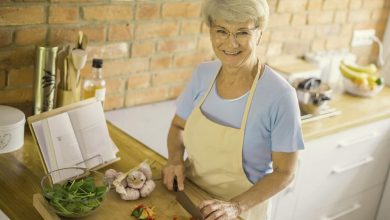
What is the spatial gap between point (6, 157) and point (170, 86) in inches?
33.7

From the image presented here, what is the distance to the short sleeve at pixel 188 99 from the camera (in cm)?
167

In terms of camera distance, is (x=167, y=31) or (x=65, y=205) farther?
(x=167, y=31)

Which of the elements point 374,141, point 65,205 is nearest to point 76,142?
point 65,205

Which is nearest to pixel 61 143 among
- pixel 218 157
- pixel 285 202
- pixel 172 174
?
pixel 172 174

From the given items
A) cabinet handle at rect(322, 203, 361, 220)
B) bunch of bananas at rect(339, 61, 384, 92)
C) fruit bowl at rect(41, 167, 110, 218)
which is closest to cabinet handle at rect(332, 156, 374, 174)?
cabinet handle at rect(322, 203, 361, 220)

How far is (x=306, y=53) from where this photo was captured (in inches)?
110

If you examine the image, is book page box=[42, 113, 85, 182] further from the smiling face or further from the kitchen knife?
the smiling face

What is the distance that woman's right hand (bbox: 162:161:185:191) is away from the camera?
153 centimetres

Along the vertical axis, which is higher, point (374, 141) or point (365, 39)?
point (365, 39)

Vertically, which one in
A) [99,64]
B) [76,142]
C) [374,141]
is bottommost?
[374,141]

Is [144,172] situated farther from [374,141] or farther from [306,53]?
[306,53]

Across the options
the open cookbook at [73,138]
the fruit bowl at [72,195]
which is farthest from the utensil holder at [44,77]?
the fruit bowl at [72,195]

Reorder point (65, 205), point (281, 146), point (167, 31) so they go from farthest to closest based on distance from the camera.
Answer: point (167, 31), point (281, 146), point (65, 205)

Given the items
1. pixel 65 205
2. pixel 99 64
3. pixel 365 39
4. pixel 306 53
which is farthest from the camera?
pixel 365 39
